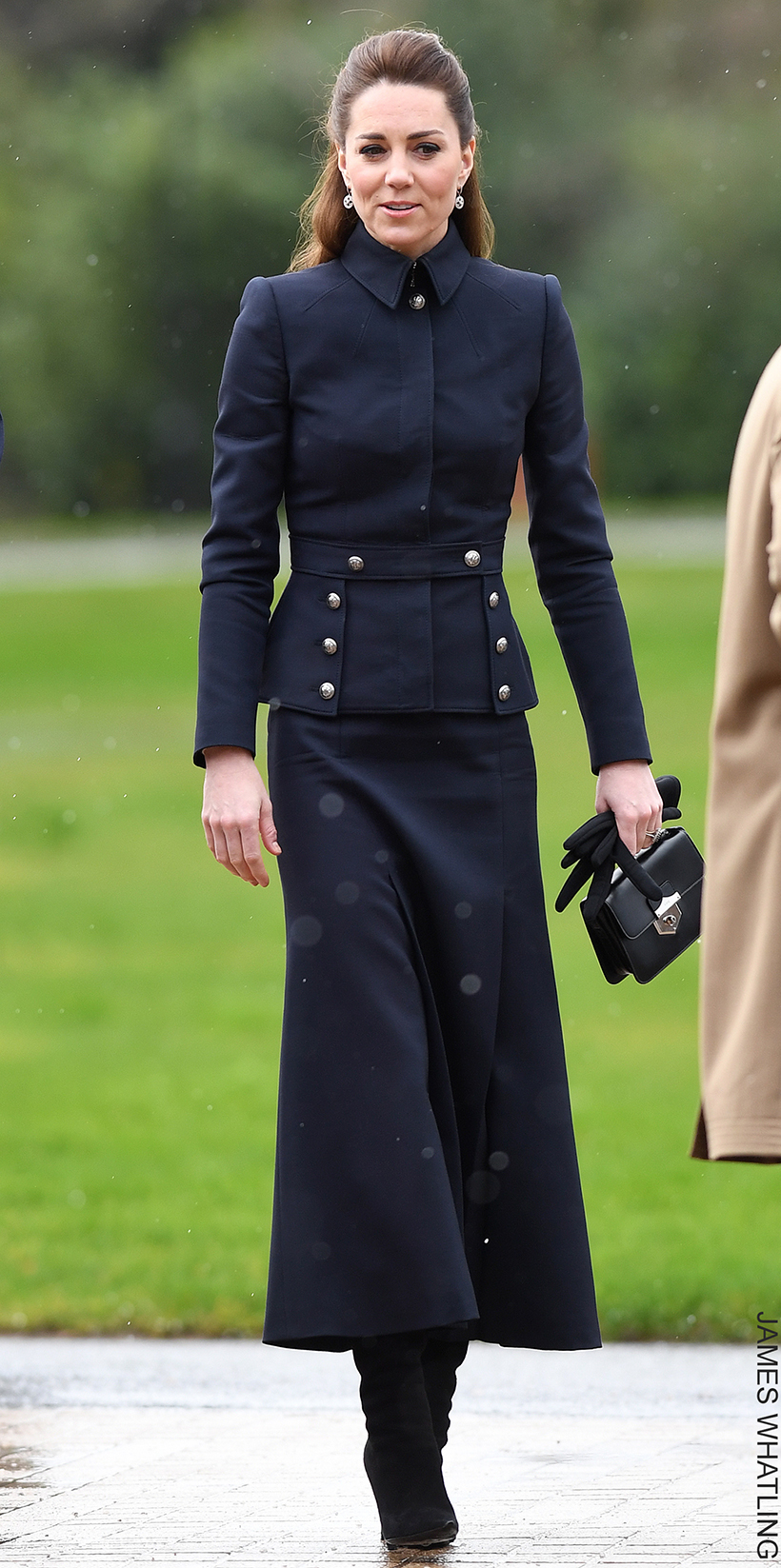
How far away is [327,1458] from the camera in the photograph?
14.1ft

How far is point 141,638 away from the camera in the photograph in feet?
126

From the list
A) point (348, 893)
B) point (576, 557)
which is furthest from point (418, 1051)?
point (576, 557)

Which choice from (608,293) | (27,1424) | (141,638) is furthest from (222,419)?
(608,293)

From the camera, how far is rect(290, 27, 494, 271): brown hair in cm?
369

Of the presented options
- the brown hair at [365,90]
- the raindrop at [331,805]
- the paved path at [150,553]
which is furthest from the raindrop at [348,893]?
the paved path at [150,553]

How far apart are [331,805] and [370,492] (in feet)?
1.63

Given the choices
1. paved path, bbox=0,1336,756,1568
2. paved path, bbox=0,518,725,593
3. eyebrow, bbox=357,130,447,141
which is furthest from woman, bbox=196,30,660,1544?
paved path, bbox=0,518,725,593

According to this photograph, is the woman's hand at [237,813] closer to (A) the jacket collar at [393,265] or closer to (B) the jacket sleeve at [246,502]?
(B) the jacket sleeve at [246,502]

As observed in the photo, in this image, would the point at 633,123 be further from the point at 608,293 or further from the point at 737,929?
the point at 737,929

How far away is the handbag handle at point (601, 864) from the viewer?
370 cm

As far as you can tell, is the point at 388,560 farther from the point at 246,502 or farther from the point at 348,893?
the point at 348,893

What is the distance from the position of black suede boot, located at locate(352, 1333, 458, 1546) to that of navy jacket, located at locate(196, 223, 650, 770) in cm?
96

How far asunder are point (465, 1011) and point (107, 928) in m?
13.7

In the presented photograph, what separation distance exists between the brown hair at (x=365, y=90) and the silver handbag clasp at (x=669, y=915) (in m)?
1.12
